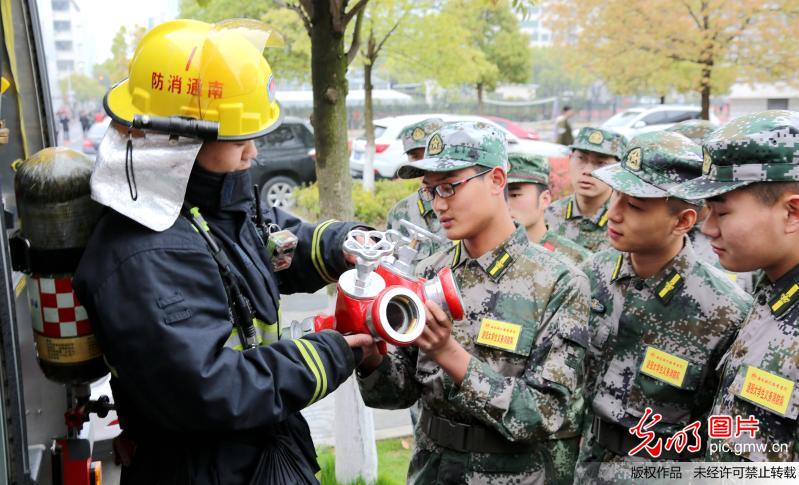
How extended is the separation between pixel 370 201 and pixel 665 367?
9852mm

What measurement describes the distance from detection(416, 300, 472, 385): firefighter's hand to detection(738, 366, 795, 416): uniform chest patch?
2.82 ft

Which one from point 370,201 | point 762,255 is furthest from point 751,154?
point 370,201

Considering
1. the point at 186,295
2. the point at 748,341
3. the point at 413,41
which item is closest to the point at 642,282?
the point at 748,341

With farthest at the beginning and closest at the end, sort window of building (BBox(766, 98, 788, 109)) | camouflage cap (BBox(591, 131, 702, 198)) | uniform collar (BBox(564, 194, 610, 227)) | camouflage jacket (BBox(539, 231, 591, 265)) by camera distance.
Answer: window of building (BBox(766, 98, 788, 109))
uniform collar (BBox(564, 194, 610, 227))
camouflage jacket (BBox(539, 231, 591, 265))
camouflage cap (BBox(591, 131, 702, 198))

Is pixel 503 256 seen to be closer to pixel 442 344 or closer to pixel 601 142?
pixel 442 344

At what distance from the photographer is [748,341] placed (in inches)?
95.5

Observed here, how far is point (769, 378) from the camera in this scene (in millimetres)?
2262

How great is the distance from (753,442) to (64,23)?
195 ft

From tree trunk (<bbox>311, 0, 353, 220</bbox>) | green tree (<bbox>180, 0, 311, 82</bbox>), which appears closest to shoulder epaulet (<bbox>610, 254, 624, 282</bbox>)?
tree trunk (<bbox>311, 0, 353, 220</bbox>)

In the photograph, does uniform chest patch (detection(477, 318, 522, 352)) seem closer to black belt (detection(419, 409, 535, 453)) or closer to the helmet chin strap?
black belt (detection(419, 409, 535, 453))

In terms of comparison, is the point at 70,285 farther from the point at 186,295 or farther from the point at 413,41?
the point at 413,41

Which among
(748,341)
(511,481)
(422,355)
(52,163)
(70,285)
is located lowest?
(511,481)

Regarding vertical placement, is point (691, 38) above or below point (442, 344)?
above

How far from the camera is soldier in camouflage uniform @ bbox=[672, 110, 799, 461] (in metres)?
2.24
